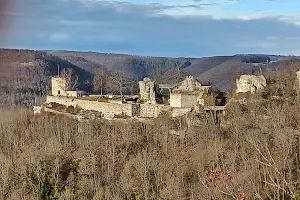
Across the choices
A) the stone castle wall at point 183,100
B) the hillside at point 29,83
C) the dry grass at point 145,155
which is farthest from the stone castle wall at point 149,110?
A: the hillside at point 29,83

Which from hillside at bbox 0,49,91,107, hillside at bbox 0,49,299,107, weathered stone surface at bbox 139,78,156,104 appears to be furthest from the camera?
hillside at bbox 0,49,91,107

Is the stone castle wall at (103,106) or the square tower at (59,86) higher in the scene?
the square tower at (59,86)

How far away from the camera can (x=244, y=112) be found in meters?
13.0

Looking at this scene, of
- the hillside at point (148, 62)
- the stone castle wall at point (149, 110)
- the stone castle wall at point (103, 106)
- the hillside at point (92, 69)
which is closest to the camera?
the stone castle wall at point (149, 110)

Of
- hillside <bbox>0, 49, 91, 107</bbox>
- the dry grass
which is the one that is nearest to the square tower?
hillside <bbox>0, 49, 91, 107</bbox>

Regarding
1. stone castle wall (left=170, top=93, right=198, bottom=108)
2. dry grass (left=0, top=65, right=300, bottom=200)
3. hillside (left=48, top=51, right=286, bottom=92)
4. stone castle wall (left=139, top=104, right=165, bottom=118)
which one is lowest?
dry grass (left=0, top=65, right=300, bottom=200)

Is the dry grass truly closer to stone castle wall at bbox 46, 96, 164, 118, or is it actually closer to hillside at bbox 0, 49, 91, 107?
stone castle wall at bbox 46, 96, 164, 118

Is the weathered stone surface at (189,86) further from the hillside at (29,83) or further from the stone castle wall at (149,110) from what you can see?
the hillside at (29,83)

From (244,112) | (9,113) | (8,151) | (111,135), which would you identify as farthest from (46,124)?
(244,112)

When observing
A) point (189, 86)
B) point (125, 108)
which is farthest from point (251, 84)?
point (125, 108)

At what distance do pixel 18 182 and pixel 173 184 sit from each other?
3.60m

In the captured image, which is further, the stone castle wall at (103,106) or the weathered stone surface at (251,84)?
the stone castle wall at (103,106)

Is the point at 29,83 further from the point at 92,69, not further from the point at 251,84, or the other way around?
the point at 251,84

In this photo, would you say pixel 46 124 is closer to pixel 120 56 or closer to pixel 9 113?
pixel 9 113
